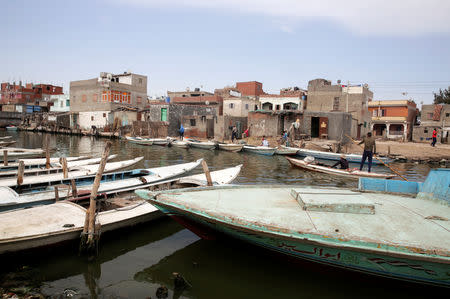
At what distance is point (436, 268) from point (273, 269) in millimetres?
2793

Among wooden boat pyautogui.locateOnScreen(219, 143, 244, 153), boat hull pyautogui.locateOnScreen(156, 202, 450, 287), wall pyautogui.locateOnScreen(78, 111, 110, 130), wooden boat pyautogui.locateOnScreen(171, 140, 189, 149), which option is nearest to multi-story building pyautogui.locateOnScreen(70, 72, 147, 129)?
wall pyautogui.locateOnScreen(78, 111, 110, 130)

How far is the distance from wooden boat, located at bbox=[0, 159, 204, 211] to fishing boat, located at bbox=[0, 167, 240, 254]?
108cm

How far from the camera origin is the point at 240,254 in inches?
262

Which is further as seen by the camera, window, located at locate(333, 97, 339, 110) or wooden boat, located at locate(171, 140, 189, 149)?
window, located at locate(333, 97, 339, 110)

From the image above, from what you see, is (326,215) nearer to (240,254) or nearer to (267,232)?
(267,232)

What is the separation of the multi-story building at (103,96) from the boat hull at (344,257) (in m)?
42.6

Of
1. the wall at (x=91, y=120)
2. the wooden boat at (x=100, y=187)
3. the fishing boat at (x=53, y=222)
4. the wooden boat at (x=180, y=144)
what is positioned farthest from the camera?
the wall at (x=91, y=120)

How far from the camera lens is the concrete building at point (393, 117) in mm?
40969

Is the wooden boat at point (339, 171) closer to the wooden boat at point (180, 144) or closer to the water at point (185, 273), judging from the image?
the water at point (185, 273)

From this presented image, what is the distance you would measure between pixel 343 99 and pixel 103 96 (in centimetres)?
A: 3505

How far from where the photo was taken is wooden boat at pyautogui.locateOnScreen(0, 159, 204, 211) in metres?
7.55

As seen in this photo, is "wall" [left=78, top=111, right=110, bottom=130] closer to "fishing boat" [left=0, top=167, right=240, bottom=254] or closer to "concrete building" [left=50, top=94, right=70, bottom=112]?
"concrete building" [left=50, top=94, right=70, bottom=112]

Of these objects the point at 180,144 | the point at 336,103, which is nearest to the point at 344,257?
the point at 180,144

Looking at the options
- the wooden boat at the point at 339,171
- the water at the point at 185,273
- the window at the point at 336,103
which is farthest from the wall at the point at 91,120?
the water at the point at 185,273
